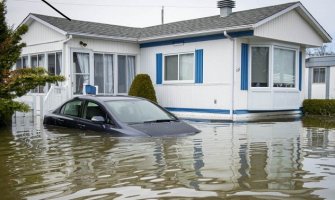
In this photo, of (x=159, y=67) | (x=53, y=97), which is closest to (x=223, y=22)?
(x=159, y=67)

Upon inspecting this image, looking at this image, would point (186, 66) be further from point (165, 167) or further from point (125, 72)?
point (165, 167)

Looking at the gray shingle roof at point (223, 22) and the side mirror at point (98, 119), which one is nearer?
the side mirror at point (98, 119)

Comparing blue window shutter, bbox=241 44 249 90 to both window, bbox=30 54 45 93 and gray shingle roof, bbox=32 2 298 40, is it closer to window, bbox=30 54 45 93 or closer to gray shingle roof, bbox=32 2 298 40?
gray shingle roof, bbox=32 2 298 40

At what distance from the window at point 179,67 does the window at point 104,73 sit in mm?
2621

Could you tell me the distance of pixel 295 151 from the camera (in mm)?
7973

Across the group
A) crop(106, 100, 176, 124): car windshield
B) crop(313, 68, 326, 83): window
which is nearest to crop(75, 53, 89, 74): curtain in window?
crop(106, 100, 176, 124): car windshield

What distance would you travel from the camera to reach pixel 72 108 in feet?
35.3

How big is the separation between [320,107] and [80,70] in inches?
434

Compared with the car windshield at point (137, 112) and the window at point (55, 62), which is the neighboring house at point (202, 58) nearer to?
the window at point (55, 62)

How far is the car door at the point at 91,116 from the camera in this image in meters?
9.55

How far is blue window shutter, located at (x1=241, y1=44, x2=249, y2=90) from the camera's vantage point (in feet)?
54.5

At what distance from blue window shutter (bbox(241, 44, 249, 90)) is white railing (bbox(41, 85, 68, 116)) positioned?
745 cm

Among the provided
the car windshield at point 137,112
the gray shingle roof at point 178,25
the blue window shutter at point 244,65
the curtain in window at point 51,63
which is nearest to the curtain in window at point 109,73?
the gray shingle roof at point 178,25

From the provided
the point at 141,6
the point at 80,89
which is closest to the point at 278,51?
the point at 80,89
